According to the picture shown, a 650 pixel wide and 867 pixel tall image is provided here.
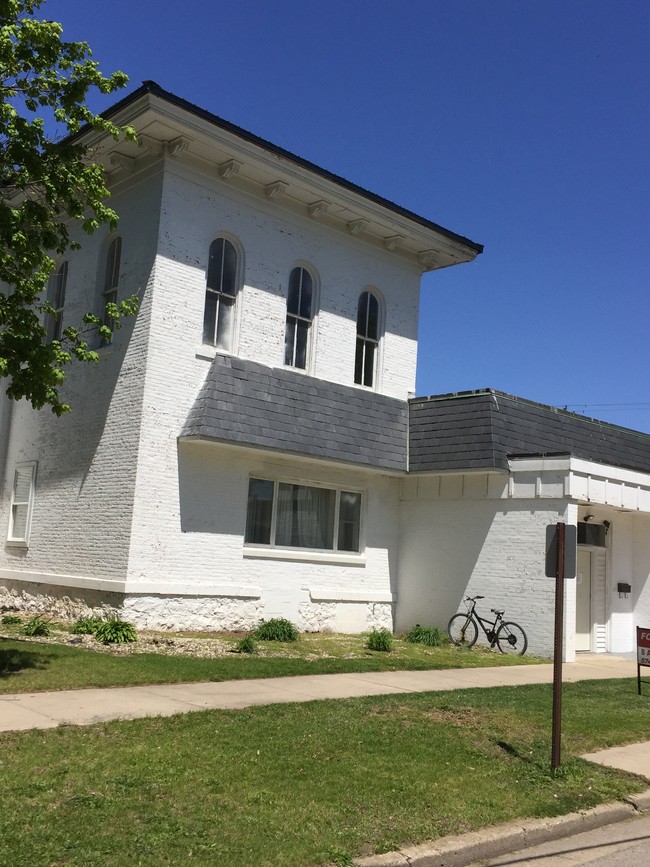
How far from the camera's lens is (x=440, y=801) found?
21.2 ft

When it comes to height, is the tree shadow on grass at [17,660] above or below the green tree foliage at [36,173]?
below

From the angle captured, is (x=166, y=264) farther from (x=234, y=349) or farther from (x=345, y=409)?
(x=345, y=409)

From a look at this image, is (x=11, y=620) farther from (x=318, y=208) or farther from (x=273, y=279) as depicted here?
(x=318, y=208)

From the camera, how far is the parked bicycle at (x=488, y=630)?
16750mm

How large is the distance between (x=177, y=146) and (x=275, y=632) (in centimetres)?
904

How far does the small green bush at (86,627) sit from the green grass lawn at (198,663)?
973 millimetres

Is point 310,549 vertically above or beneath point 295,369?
beneath

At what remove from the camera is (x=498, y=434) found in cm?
1745

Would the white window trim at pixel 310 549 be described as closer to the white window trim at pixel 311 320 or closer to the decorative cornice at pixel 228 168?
the white window trim at pixel 311 320

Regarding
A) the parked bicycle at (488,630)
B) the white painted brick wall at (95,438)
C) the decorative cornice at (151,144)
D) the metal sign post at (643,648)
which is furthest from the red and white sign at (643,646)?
the decorative cornice at (151,144)

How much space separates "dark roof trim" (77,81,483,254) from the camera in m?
14.7

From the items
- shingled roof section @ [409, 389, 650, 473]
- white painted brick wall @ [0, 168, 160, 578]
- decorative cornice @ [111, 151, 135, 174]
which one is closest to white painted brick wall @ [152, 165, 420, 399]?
white painted brick wall @ [0, 168, 160, 578]

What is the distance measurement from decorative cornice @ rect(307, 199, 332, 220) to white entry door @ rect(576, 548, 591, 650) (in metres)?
9.14

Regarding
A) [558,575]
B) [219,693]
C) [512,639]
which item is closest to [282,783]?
[558,575]
